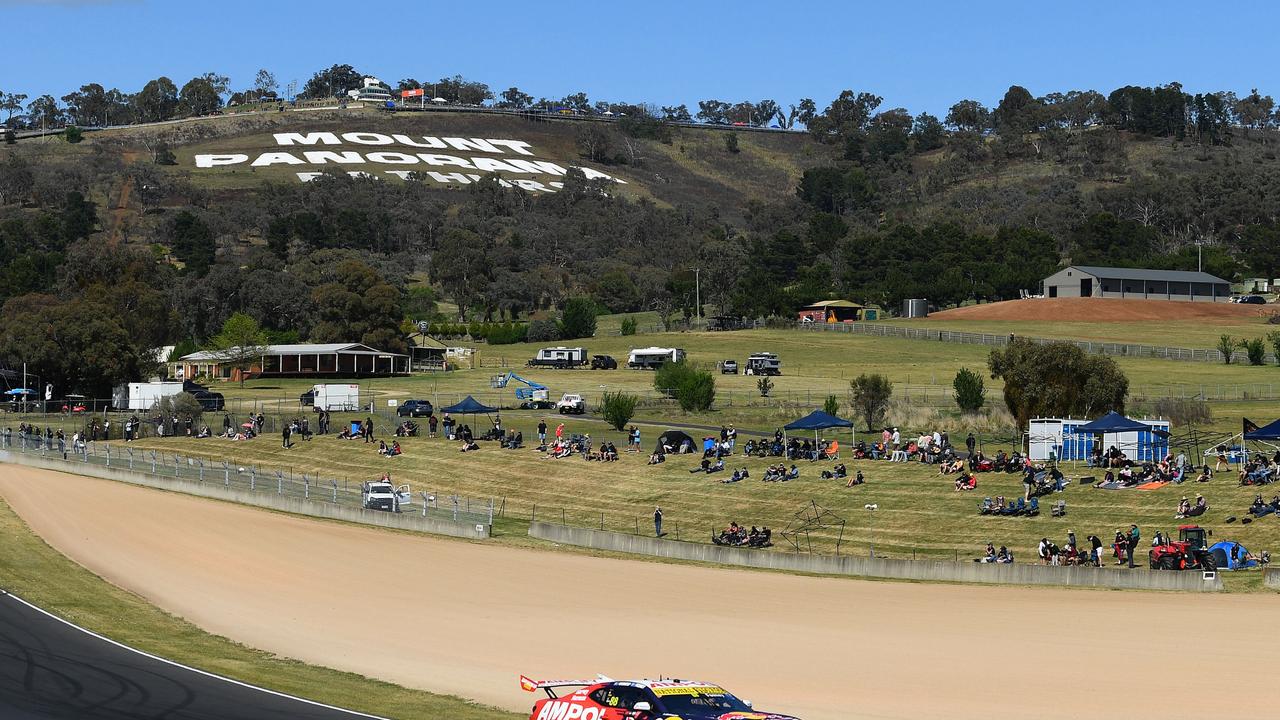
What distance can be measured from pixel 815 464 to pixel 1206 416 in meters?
21.0

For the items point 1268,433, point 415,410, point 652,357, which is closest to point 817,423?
point 1268,433

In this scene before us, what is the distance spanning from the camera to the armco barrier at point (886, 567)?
31.9 meters

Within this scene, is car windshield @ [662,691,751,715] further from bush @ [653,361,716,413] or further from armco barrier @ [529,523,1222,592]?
bush @ [653,361,716,413]

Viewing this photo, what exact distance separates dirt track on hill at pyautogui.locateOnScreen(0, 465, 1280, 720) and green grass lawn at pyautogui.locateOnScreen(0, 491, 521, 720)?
0.80m

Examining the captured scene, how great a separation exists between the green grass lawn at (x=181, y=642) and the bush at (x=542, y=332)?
284 feet

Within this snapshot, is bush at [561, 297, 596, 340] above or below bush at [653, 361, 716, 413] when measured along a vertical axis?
above

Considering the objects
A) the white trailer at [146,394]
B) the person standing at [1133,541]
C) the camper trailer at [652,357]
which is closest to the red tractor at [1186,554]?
the person standing at [1133,541]

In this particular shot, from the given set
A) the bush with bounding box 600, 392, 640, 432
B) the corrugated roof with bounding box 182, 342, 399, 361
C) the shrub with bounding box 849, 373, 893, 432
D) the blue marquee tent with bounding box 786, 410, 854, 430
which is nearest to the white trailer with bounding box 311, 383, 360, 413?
the bush with bounding box 600, 392, 640, 432

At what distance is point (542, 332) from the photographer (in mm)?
123625

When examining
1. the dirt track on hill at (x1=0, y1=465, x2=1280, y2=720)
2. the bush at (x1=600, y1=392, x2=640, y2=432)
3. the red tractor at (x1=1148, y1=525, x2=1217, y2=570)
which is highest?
the bush at (x1=600, y1=392, x2=640, y2=432)

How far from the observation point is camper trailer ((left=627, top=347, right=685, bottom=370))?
98.6 metres

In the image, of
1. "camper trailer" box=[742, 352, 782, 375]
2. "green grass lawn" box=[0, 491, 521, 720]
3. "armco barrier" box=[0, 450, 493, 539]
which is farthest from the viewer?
"camper trailer" box=[742, 352, 782, 375]

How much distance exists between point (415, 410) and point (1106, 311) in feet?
228

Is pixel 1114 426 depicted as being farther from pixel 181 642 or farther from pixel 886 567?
pixel 181 642
